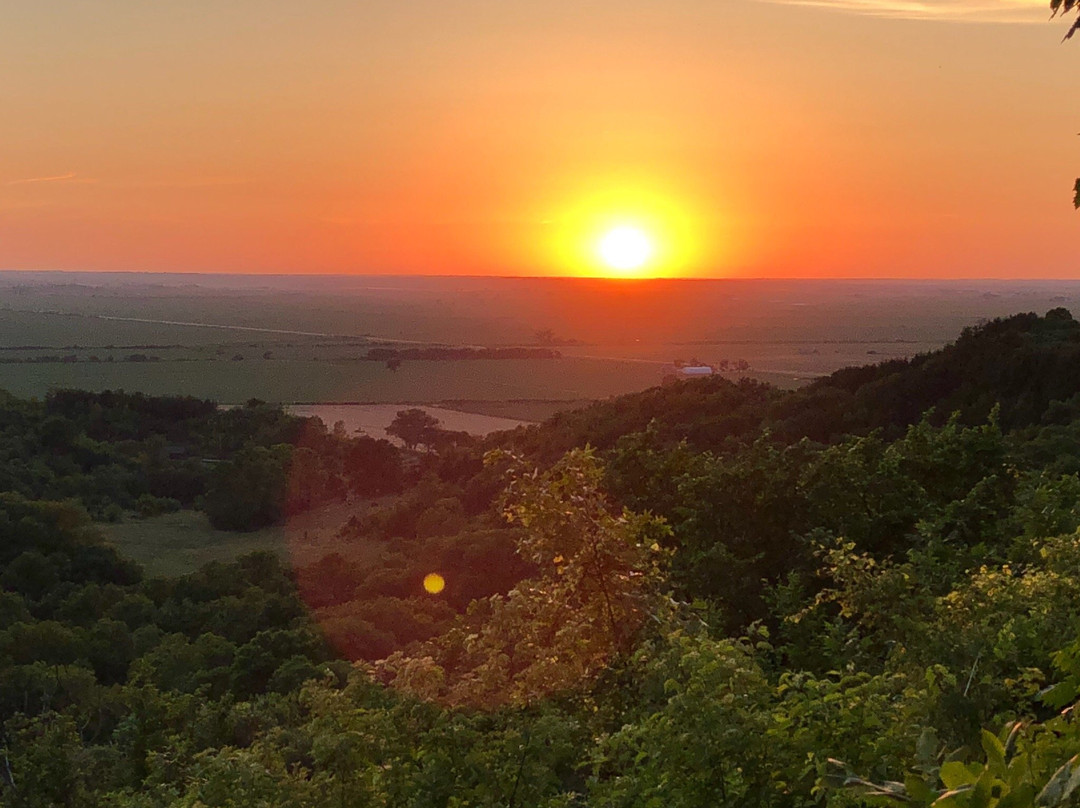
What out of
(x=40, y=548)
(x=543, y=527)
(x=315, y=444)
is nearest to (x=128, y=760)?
(x=543, y=527)

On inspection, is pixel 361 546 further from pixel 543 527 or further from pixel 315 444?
pixel 543 527

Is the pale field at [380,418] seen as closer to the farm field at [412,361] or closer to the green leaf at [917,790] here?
the farm field at [412,361]

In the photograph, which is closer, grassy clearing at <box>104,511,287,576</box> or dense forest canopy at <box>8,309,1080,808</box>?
dense forest canopy at <box>8,309,1080,808</box>

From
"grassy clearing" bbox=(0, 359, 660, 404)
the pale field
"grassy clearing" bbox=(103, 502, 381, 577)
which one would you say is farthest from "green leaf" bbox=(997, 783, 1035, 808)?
"grassy clearing" bbox=(0, 359, 660, 404)

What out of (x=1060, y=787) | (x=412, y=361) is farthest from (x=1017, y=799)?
(x=412, y=361)

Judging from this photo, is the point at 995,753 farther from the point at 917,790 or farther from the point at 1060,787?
the point at 917,790

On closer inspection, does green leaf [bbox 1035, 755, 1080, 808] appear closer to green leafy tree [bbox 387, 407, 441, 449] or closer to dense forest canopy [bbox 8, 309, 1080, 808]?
dense forest canopy [bbox 8, 309, 1080, 808]

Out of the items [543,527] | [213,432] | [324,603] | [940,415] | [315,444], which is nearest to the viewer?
[543,527]

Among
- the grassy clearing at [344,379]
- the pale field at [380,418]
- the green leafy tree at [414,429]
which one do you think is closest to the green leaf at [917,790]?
the green leafy tree at [414,429]
